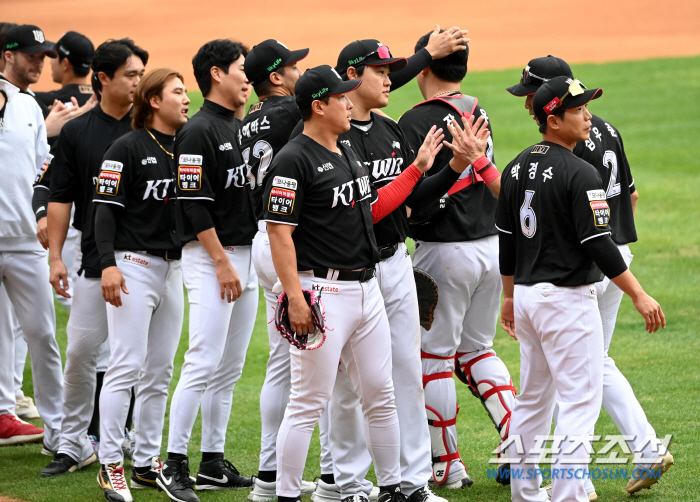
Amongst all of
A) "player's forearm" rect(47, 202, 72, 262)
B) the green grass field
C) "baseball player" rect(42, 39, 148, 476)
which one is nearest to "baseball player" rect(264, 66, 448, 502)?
the green grass field

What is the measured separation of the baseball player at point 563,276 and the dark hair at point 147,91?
2.00 metres

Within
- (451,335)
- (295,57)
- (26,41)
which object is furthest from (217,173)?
(26,41)

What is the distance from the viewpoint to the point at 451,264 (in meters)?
4.84

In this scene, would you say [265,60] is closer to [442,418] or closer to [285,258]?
[285,258]

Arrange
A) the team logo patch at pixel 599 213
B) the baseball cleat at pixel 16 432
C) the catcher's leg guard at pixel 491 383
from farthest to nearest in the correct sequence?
the baseball cleat at pixel 16 432
the catcher's leg guard at pixel 491 383
the team logo patch at pixel 599 213

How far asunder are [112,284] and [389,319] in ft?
4.80

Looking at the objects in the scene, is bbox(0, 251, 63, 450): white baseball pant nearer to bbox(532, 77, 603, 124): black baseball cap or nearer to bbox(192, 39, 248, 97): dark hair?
bbox(192, 39, 248, 97): dark hair

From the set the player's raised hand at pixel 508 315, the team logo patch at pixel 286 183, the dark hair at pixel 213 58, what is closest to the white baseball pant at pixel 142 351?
the dark hair at pixel 213 58

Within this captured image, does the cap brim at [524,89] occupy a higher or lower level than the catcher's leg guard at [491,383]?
higher

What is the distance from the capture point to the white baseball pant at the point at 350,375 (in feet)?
13.1

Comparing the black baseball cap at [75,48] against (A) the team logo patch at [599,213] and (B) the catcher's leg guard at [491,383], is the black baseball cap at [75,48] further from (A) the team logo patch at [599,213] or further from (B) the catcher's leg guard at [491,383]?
(A) the team logo patch at [599,213]

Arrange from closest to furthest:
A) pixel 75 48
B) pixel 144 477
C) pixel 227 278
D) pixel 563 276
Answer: pixel 563 276 < pixel 227 278 < pixel 144 477 < pixel 75 48

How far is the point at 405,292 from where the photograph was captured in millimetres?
4453

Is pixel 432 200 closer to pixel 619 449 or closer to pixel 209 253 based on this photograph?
pixel 209 253
